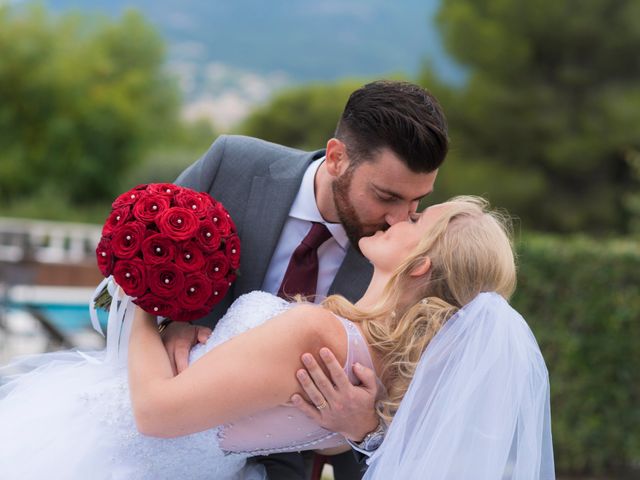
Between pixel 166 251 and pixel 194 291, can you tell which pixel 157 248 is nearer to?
pixel 166 251

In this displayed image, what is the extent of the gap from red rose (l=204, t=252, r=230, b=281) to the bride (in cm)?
11

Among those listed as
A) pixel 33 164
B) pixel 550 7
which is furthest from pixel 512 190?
pixel 33 164

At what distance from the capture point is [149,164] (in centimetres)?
2348

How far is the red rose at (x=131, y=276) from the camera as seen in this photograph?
2.40 m

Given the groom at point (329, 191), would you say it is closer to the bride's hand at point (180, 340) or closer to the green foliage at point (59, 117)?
the bride's hand at point (180, 340)

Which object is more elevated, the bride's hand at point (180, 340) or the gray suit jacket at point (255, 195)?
the gray suit jacket at point (255, 195)

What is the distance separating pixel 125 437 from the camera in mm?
2459

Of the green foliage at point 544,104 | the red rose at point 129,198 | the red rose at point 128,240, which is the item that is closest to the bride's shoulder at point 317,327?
the red rose at point 128,240

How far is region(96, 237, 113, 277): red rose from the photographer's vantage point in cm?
248

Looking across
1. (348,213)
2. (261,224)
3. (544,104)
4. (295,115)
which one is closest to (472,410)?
(348,213)

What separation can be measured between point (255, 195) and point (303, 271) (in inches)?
12.7

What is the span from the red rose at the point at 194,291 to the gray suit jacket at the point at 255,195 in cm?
46

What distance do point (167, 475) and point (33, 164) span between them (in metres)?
22.9

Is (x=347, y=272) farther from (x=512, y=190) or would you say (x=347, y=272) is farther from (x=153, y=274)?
(x=512, y=190)
